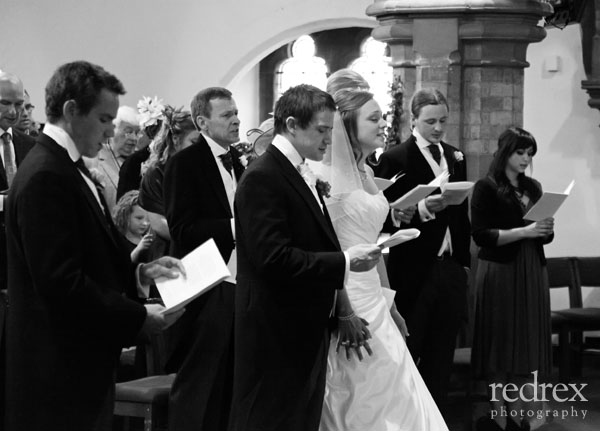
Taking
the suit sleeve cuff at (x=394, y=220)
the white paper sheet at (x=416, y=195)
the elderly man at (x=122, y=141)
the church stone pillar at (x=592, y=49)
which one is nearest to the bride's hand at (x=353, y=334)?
the white paper sheet at (x=416, y=195)

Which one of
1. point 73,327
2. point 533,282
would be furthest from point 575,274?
point 73,327

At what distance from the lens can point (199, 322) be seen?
199 inches

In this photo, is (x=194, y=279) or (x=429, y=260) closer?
(x=194, y=279)

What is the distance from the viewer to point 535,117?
35.5 ft

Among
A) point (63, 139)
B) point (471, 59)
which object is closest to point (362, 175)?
point (63, 139)

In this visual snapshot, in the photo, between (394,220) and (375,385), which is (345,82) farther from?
(375,385)

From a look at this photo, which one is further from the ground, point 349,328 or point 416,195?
point 416,195

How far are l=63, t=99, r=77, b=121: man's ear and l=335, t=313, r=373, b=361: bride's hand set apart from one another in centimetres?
154

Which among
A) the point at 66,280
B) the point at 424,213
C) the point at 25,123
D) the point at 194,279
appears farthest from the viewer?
the point at 424,213

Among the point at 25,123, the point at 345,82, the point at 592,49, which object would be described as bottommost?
the point at 25,123

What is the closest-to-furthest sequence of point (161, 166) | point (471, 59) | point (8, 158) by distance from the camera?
point (8, 158), point (161, 166), point (471, 59)

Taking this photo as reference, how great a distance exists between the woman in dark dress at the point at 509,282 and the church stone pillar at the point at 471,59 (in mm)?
1001

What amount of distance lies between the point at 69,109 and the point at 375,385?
6.06ft

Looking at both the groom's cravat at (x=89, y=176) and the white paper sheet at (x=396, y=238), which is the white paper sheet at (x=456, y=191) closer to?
the white paper sheet at (x=396, y=238)
